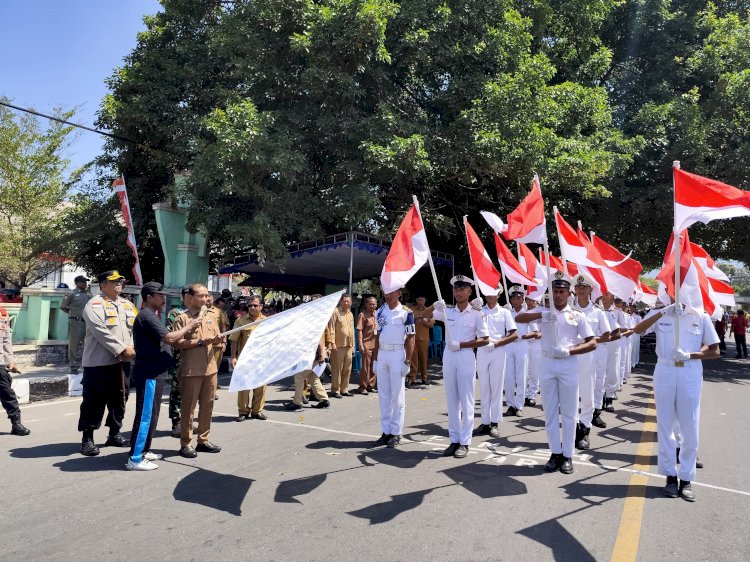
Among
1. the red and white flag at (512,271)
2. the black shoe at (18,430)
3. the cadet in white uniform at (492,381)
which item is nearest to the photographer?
the black shoe at (18,430)

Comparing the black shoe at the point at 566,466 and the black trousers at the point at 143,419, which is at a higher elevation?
the black trousers at the point at 143,419

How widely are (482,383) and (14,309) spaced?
45.9 ft

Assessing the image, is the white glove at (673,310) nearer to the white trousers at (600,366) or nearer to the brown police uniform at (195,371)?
the white trousers at (600,366)

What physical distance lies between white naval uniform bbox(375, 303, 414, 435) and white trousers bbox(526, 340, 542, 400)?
3812 mm

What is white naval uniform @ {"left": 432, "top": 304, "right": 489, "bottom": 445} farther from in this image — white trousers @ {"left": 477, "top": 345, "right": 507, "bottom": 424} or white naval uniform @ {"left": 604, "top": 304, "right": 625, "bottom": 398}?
white naval uniform @ {"left": 604, "top": 304, "right": 625, "bottom": 398}

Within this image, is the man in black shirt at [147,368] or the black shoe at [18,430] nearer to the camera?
the man in black shirt at [147,368]

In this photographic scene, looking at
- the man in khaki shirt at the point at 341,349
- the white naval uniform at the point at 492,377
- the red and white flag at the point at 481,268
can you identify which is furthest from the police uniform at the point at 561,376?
the man in khaki shirt at the point at 341,349

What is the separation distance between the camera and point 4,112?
711 inches

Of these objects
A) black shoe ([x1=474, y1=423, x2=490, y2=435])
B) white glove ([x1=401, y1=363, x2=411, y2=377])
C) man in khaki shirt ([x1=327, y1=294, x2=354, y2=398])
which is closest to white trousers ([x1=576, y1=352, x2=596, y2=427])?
black shoe ([x1=474, y1=423, x2=490, y2=435])

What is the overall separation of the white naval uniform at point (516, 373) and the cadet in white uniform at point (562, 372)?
304 cm

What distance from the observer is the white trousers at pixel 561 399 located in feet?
17.8

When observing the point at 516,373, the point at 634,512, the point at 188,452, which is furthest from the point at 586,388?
the point at 188,452

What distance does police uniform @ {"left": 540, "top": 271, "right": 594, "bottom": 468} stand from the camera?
5.44 meters

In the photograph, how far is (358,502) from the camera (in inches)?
179
